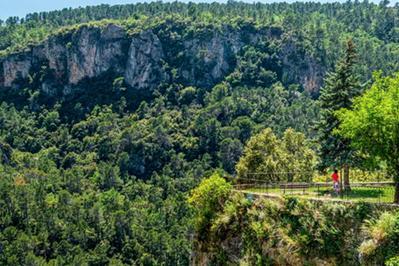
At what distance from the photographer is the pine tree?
35.6 meters

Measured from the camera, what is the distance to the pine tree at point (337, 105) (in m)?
35.6

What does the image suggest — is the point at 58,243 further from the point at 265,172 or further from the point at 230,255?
the point at 230,255

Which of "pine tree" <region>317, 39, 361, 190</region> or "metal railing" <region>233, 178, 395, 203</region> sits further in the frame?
"pine tree" <region>317, 39, 361, 190</region>

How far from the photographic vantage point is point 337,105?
1411 inches

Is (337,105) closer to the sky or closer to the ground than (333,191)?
closer to the sky

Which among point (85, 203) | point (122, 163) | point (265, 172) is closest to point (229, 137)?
point (122, 163)

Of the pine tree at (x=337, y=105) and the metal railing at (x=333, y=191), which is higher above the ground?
the pine tree at (x=337, y=105)

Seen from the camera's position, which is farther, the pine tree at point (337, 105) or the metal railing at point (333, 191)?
the pine tree at point (337, 105)

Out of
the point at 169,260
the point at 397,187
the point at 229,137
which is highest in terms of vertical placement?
the point at 397,187

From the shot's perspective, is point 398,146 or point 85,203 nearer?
point 398,146

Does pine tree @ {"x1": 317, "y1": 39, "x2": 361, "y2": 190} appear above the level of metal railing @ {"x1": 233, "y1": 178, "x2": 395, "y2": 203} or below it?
above

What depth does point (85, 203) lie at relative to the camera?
470ft

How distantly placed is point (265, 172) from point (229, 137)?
118268 millimetres

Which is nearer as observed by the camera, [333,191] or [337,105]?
[333,191]
